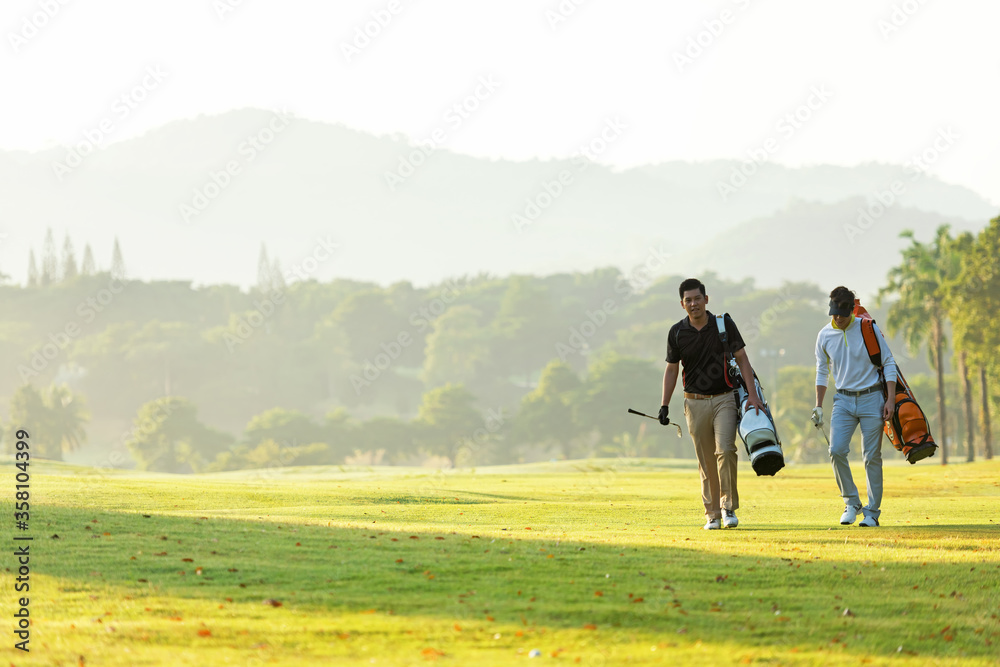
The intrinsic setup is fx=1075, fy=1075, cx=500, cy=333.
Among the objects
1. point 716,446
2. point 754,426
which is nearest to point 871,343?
point 754,426

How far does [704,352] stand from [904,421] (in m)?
2.34

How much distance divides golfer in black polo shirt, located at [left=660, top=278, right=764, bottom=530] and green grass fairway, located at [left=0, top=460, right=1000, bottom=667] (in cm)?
63

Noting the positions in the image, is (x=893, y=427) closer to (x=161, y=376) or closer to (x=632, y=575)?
(x=632, y=575)

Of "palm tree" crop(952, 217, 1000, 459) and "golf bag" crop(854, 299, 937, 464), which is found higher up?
"palm tree" crop(952, 217, 1000, 459)

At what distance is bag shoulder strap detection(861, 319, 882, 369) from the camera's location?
1202 cm

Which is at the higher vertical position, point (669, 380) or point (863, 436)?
point (669, 380)

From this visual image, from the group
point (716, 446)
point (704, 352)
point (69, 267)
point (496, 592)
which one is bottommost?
point (496, 592)

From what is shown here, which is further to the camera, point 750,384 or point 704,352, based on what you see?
point 704,352

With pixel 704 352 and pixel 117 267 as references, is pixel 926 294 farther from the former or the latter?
pixel 117 267

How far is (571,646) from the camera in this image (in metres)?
6.77

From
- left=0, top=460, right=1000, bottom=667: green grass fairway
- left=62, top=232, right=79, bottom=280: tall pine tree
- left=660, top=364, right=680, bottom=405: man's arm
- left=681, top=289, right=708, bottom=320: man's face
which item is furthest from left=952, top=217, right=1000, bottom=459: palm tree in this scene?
→ left=62, top=232, right=79, bottom=280: tall pine tree

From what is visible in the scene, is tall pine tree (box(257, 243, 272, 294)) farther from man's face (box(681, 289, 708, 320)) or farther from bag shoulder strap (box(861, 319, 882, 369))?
bag shoulder strap (box(861, 319, 882, 369))

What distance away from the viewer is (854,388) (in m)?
12.2

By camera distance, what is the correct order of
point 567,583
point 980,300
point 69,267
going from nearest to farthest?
point 567,583 → point 980,300 → point 69,267
